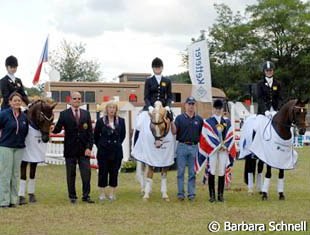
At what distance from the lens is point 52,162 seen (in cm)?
2008

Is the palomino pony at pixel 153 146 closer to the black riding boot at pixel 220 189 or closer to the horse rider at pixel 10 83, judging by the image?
the black riding boot at pixel 220 189

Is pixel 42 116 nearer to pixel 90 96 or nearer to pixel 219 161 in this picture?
pixel 219 161

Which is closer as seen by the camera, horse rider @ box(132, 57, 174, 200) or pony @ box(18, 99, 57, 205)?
pony @ box(18, 99, 57, 205)

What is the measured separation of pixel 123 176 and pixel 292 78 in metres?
40.1

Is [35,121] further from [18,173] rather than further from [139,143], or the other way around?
[139,143]

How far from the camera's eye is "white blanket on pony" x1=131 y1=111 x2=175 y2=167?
35.6ft

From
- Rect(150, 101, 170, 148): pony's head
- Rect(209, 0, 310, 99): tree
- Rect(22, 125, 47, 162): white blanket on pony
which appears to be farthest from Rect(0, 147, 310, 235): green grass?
Rect(209, 0, 310, 99): tree

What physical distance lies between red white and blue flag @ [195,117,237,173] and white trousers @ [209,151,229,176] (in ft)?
0.29

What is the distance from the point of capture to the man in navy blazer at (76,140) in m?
10.5

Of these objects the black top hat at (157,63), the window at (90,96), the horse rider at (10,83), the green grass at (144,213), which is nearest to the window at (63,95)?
the window at (90,96)

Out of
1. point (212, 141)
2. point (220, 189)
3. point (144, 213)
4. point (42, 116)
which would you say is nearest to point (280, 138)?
point (212, 141)

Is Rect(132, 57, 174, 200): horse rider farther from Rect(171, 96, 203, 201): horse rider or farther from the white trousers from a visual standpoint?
the white trousers

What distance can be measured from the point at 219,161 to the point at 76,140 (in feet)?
8.80

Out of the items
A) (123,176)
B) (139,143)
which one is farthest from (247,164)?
(123,176)
